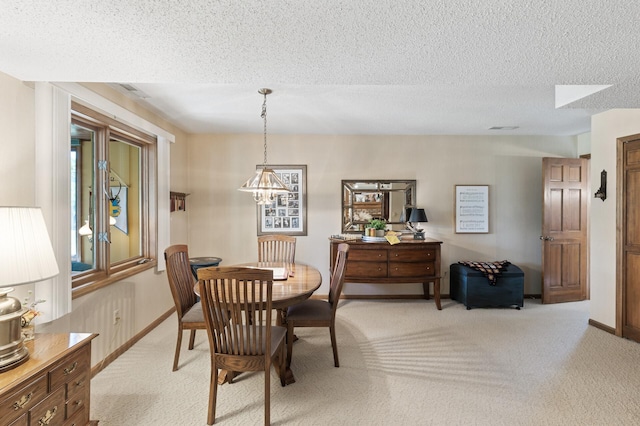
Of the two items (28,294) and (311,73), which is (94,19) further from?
(28,294)

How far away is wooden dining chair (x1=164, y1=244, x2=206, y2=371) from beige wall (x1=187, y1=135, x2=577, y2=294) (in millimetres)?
1749

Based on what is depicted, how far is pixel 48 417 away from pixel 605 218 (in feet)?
16.0

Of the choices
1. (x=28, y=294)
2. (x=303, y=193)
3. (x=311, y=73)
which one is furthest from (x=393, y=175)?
(x=28, y=294)

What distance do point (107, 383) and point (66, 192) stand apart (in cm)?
146

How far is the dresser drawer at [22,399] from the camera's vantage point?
50.5 inches

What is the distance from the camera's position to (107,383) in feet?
8.09

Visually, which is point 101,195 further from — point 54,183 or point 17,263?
point 17,263

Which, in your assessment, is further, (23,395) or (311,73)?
(311,73)

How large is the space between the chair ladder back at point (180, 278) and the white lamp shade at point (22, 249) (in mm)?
1117

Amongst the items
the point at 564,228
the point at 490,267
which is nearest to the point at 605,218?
the point at 564,228

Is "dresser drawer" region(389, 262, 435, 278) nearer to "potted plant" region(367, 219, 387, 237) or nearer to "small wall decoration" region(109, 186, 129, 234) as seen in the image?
"potted plant" region(367, 219, 387, 237)

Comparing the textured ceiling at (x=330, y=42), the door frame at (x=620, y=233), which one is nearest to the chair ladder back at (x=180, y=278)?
the textured ceiling at (x=330, y=42)

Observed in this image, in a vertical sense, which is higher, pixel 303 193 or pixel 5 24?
pixel 5 24

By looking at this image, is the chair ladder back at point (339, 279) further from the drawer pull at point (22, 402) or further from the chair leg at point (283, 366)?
the drawer pull at point (22, 402)
